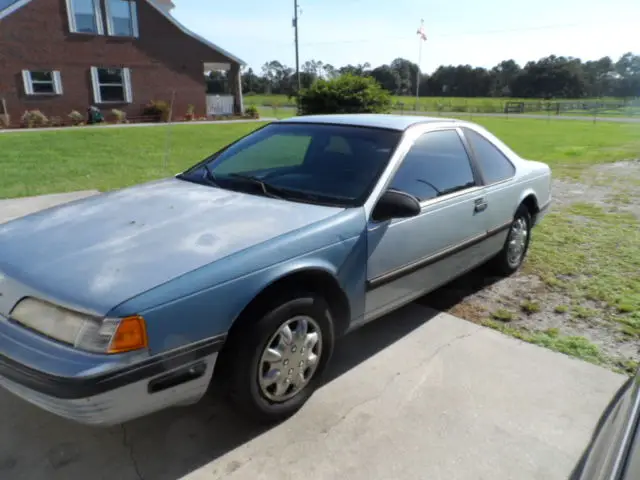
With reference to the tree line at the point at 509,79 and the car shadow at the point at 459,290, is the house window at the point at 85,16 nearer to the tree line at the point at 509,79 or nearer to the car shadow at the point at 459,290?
the car shadow at the point at 459,290

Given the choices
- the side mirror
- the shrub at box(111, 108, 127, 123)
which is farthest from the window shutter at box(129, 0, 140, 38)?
the side mirror

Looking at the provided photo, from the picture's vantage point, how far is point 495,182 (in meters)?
3.96

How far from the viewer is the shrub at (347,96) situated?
1172 centimetres

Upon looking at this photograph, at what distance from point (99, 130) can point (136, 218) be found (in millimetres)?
17581

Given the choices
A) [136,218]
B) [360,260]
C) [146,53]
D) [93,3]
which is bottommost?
[360,260]

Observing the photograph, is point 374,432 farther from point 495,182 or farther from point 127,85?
point 127,85

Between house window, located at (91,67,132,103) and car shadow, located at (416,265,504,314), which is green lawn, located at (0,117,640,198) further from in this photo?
house window, located at (91,67,132,103)

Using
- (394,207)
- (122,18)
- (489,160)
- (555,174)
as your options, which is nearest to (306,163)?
(394,207)

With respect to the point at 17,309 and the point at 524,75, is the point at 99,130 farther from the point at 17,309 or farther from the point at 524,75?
the point at 524,75

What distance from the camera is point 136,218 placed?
2.63m

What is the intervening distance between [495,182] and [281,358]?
246 centimetres

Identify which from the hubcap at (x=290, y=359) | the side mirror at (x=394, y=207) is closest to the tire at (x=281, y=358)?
the hubcap at (x=290, y=359)

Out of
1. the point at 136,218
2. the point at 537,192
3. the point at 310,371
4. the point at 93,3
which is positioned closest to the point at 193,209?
the point at 136,218

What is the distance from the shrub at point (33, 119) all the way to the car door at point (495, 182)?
66.3 feet
